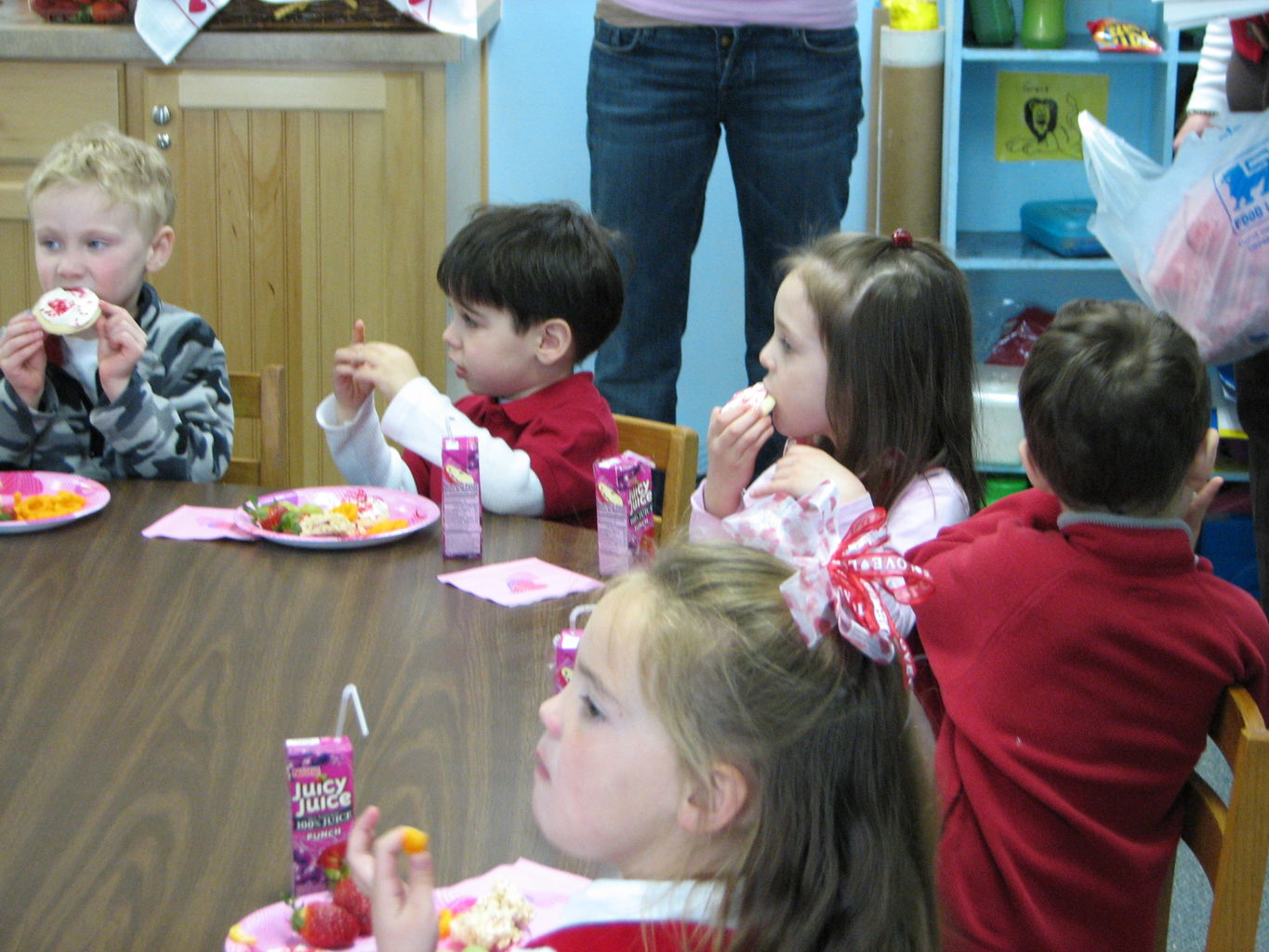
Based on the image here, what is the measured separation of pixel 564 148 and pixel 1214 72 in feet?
5.95

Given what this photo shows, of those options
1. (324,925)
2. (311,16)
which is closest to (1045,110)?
(311,16)

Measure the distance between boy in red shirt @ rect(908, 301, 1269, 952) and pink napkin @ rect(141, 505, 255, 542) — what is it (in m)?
0.82

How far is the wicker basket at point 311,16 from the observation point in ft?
10.7

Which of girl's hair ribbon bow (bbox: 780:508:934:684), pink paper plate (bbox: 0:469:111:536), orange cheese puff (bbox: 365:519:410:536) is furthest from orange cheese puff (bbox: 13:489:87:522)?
girl's hair ribbon bow (bbox: 780:508:934:684)

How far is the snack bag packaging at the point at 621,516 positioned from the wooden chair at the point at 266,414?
0.67 metres

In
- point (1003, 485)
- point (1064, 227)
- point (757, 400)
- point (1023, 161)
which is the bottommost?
point (1003, 485)

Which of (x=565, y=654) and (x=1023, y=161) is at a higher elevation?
(x=1023, y=161)

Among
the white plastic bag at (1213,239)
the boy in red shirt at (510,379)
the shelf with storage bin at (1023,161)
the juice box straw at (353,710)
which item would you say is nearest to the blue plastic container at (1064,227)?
the shelf with storage bin at (1023,161)

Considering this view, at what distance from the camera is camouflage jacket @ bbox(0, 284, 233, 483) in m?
2.00

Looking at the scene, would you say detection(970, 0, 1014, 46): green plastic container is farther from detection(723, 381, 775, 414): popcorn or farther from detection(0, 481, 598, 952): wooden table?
detection(0, 481, 598, 952): wooden table

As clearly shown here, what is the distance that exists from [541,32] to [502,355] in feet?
5.94

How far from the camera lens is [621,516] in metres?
1.61

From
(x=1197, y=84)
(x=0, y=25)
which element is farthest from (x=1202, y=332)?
(x=0, y=25)

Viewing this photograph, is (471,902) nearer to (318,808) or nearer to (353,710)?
(318,808)
